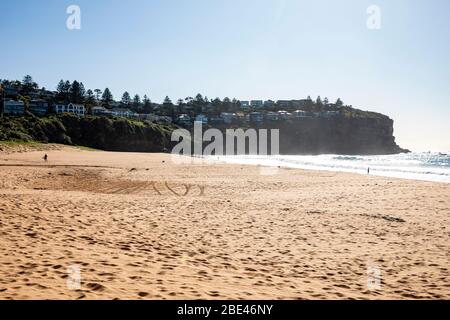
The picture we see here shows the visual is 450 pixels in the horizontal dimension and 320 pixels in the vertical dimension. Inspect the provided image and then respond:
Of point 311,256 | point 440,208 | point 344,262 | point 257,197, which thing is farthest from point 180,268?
point 440,208

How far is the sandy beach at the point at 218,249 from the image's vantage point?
6246 mm

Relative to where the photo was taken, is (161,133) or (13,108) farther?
(161,133)

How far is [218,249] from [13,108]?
109166 millimetres

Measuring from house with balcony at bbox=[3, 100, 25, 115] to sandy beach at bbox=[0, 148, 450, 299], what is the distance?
320 feet

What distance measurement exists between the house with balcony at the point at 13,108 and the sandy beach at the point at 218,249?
97606mm

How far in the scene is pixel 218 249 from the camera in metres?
9.26

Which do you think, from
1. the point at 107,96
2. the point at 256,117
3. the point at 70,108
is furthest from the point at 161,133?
the point at 256,117

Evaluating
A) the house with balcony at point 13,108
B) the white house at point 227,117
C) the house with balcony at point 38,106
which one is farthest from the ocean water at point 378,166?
the white house at point 227,117

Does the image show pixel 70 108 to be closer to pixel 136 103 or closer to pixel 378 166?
pixel 136 103

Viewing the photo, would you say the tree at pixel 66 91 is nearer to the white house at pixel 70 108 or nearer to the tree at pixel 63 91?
the tree at pixel 63 91

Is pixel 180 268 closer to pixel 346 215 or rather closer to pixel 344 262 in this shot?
pixel 344 262

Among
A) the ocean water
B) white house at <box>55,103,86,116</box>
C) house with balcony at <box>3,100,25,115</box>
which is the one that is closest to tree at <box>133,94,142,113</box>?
white house at <box>55,103,86,116</box>

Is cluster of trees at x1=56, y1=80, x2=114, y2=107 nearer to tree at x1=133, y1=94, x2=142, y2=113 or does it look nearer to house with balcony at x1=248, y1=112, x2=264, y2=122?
tree at x1=133, y1=94, x2=142, y2=113
